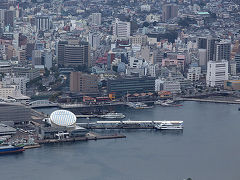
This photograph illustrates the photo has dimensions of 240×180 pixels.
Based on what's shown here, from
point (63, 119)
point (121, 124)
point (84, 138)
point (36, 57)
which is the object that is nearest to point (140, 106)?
point (121, 124)

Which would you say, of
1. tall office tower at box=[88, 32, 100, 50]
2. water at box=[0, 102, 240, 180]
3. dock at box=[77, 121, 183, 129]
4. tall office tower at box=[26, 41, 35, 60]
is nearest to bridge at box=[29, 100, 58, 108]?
dock at box=[77, 121, 183, 129]

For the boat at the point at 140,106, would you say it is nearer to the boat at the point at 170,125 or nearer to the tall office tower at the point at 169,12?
the boat at the point at 170,125

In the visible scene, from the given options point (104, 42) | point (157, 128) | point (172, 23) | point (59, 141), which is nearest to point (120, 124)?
point (157, 128)

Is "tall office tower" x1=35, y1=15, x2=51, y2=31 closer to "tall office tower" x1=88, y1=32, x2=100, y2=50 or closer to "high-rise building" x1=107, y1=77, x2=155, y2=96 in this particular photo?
"tall office tower" x1=88, y1=32, x2=100, y2=50

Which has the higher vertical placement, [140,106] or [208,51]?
[208,51]

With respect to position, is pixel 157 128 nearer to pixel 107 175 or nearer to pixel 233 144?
pixel 233 144

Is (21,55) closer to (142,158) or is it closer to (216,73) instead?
(216,73)
